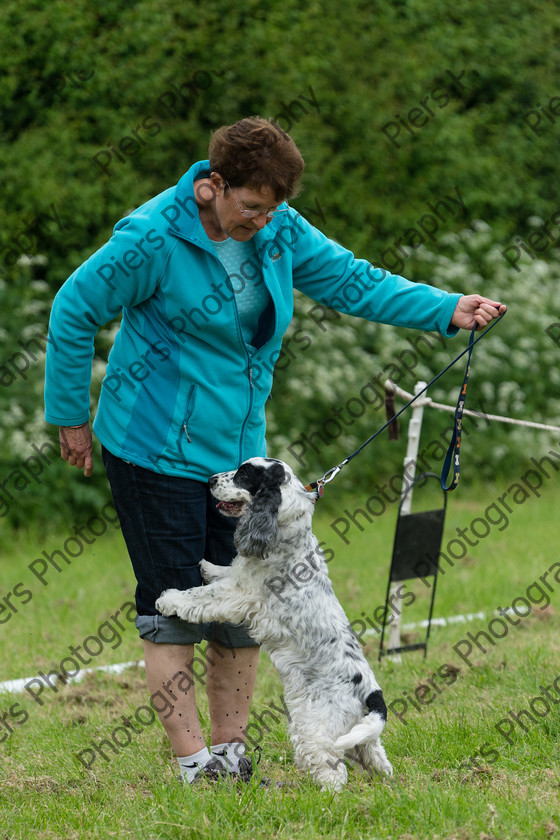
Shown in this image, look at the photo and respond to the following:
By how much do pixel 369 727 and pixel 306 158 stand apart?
8.29m

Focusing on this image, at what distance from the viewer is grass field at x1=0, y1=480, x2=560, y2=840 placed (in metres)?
2.92

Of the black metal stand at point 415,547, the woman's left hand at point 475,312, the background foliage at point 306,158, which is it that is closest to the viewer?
the woman's left hand at point 475,312

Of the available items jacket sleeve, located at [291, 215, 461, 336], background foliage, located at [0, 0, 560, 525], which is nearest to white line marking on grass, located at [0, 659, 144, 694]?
jacket sleeve, located at [291, 215, 461, 336]

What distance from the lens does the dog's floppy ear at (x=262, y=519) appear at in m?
3.14

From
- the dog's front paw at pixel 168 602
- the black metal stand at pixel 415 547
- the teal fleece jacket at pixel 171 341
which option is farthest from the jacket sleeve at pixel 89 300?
the black metal stand at pixel 415 547

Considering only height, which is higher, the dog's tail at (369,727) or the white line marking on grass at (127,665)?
the dog's tail at (369,727)

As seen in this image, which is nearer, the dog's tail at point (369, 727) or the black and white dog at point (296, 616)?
the dog's tail at point (369, 727)

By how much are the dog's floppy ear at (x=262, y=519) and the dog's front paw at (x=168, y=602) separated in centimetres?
27

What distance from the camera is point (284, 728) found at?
157 inches

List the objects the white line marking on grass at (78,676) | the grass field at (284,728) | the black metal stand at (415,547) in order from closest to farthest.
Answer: the grass field at (284,728) < the white line marking on grass at (78,676) < the black metal stand at (415,547)

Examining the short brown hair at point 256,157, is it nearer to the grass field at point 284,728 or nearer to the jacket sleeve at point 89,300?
the jacket sleeve at point 89,300

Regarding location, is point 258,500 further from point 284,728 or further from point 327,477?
point 284,728

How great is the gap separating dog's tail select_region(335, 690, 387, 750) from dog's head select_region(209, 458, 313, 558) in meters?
0.61

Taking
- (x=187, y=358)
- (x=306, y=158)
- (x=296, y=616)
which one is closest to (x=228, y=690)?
(x=296, y=616)
